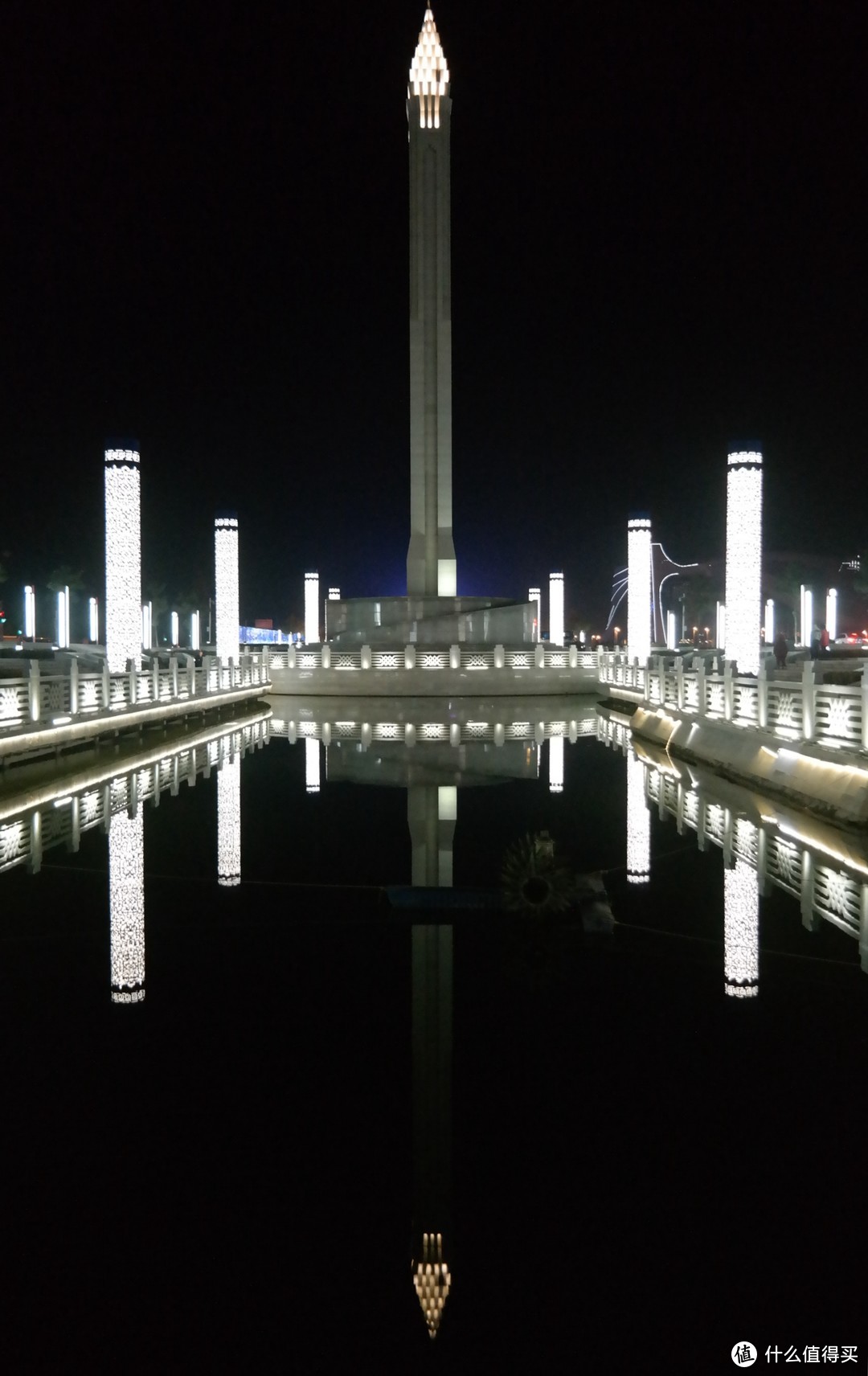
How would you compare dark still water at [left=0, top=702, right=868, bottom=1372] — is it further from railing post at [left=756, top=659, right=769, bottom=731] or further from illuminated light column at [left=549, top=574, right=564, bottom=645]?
illuminated light column at [left=549, top=574, right=564, bottom=645]

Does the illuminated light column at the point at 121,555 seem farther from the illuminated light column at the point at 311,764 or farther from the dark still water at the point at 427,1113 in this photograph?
the dark still water at the point at 427,1113

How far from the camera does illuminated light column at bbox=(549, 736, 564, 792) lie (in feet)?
42.8

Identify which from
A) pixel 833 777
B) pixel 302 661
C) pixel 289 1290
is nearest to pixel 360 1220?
pixel 289 1290

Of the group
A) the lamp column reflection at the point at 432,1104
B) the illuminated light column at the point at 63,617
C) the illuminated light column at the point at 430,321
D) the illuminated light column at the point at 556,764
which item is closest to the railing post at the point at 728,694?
the illuminated light column at the point at 556,764

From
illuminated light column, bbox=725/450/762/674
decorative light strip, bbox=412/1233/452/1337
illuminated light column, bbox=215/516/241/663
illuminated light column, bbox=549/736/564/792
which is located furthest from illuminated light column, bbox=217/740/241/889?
illuminated light column, bbox=215/516/241/663

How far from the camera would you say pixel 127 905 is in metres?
7.20

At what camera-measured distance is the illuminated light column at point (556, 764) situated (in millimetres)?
13031

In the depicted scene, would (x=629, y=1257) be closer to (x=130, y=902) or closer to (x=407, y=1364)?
(x=407, y=1364)

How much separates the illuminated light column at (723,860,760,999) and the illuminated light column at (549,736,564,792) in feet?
14.9

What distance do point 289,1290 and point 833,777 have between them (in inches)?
345

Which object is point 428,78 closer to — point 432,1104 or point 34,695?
point 34,695

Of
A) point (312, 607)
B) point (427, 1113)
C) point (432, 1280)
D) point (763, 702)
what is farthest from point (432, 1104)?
point (312, 607)

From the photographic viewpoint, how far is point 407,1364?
8.81 feet

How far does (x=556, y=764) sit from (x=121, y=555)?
393 inches
